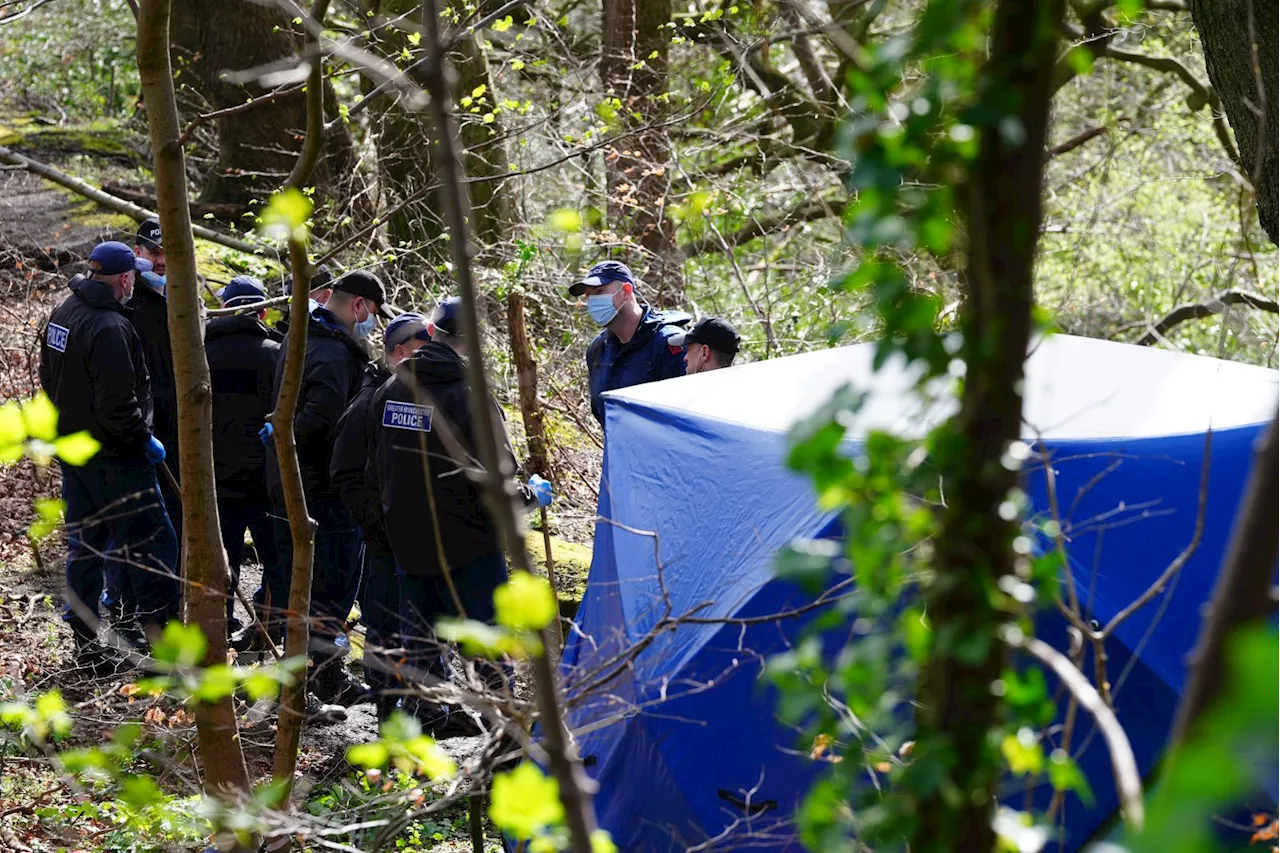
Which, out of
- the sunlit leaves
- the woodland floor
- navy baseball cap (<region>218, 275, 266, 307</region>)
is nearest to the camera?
the sunlit leaves

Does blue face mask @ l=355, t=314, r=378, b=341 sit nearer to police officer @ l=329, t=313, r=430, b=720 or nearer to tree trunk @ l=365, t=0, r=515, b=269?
police officer @ l=329, t=313, r=430, b=720

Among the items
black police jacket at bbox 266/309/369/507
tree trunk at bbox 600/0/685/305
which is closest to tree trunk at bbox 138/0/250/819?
black police jacket at bbox 266/309/369/507

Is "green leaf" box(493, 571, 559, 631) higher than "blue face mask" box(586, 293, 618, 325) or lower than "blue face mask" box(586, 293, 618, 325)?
lower

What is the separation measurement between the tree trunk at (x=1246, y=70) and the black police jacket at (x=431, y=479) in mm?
3017

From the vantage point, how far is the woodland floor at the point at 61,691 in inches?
179

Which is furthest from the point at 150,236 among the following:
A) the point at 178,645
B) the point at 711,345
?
the point at 178,645

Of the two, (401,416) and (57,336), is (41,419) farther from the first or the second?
(57,336)

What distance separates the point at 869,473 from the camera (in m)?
1.43

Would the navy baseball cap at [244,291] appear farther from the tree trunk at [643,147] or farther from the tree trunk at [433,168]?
the tree trunk at [643,147]

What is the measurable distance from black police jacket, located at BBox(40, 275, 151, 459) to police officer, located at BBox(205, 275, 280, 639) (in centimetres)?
42

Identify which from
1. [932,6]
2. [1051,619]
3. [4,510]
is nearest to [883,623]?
[932,6]

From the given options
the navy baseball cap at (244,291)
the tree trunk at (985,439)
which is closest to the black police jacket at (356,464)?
the navy baseball cap at (244,291)

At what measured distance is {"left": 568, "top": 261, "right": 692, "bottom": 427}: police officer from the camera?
6.09m

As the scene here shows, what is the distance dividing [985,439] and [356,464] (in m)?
4.36
